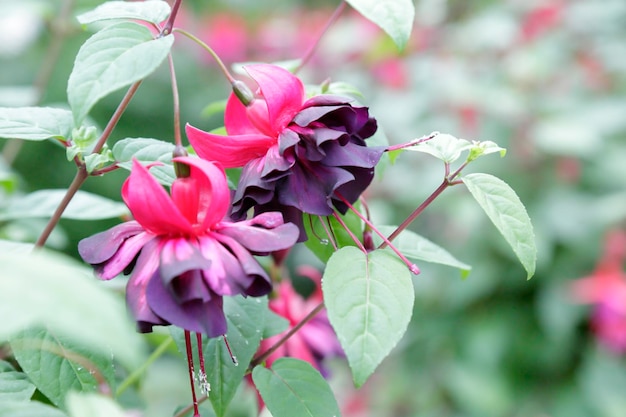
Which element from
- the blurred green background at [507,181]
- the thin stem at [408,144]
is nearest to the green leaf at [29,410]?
the thin stem at [408,144]

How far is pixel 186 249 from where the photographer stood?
385 millimetres

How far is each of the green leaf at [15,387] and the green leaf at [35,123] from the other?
0.50 feet

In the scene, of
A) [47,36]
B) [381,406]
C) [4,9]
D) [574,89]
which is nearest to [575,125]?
[574,89]

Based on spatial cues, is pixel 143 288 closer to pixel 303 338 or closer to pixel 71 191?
pixel 71 191

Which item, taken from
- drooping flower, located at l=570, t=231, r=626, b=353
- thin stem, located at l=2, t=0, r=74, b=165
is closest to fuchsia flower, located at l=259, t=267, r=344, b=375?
thin stem, located at l=2, t=0, r=74, b=165

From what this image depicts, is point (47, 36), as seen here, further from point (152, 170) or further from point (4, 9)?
point (152, 170)

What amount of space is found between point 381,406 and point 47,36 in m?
1.96

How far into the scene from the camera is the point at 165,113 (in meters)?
2.84

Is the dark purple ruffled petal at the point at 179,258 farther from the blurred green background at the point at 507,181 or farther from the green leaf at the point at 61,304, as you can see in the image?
the blurred green background at the point at 507,181

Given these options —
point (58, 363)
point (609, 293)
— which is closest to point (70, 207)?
point (58, 363)

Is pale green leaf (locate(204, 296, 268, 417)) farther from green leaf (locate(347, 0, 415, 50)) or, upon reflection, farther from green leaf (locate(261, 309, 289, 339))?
green leaf (locate(347, 0, 415, 50))

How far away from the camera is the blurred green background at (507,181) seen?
1.75m

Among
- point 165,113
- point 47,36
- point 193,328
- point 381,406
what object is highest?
point 193,328

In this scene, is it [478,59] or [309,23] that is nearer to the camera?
[478,59]
